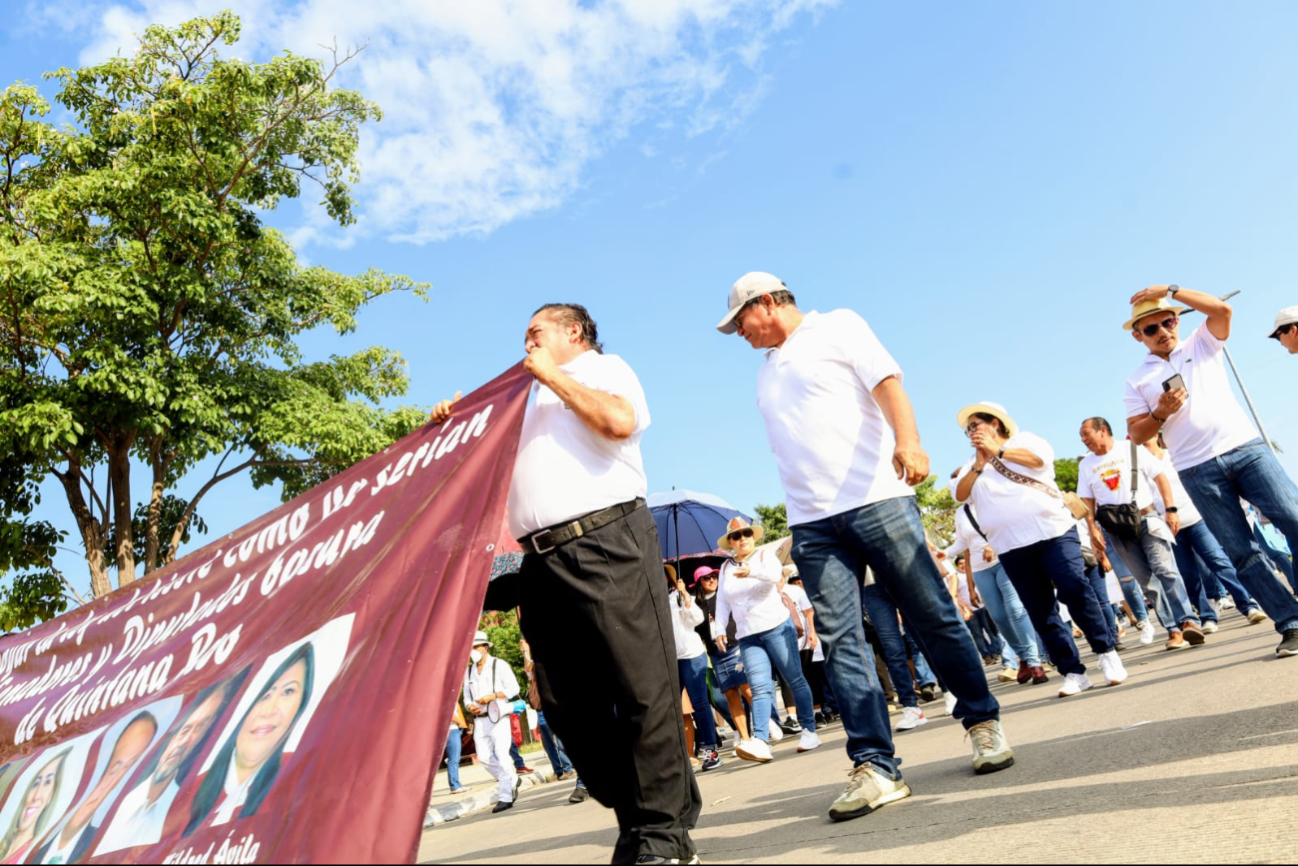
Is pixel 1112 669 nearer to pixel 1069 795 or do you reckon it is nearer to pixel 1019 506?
pixel 1019 506

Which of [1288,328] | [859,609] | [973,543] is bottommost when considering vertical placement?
[859,609]

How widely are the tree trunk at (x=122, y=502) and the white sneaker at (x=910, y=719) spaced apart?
13268 mm

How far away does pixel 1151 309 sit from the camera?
17.7 ft

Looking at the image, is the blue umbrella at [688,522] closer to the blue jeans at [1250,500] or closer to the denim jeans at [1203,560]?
the denim jeans at [1203,560]

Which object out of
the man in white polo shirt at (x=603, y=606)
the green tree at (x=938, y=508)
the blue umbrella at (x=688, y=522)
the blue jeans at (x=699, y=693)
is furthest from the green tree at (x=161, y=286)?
the green tree at (x=938, y=508)

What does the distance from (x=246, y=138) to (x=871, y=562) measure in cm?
1623

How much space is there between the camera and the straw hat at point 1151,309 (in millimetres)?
5324

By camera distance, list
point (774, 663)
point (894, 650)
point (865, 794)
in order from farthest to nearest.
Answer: point (774, 663), point (894, 650), point (865, 794)

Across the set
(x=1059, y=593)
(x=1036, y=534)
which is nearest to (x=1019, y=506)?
(x=1036, y=534)

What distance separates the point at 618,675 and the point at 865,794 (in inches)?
43.7

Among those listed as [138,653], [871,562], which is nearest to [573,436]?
[871,562]

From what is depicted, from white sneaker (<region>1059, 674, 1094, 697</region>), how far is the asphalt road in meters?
0.08

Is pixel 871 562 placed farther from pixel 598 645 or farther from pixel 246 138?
pixel 246 138

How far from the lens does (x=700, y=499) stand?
15.1 meters
